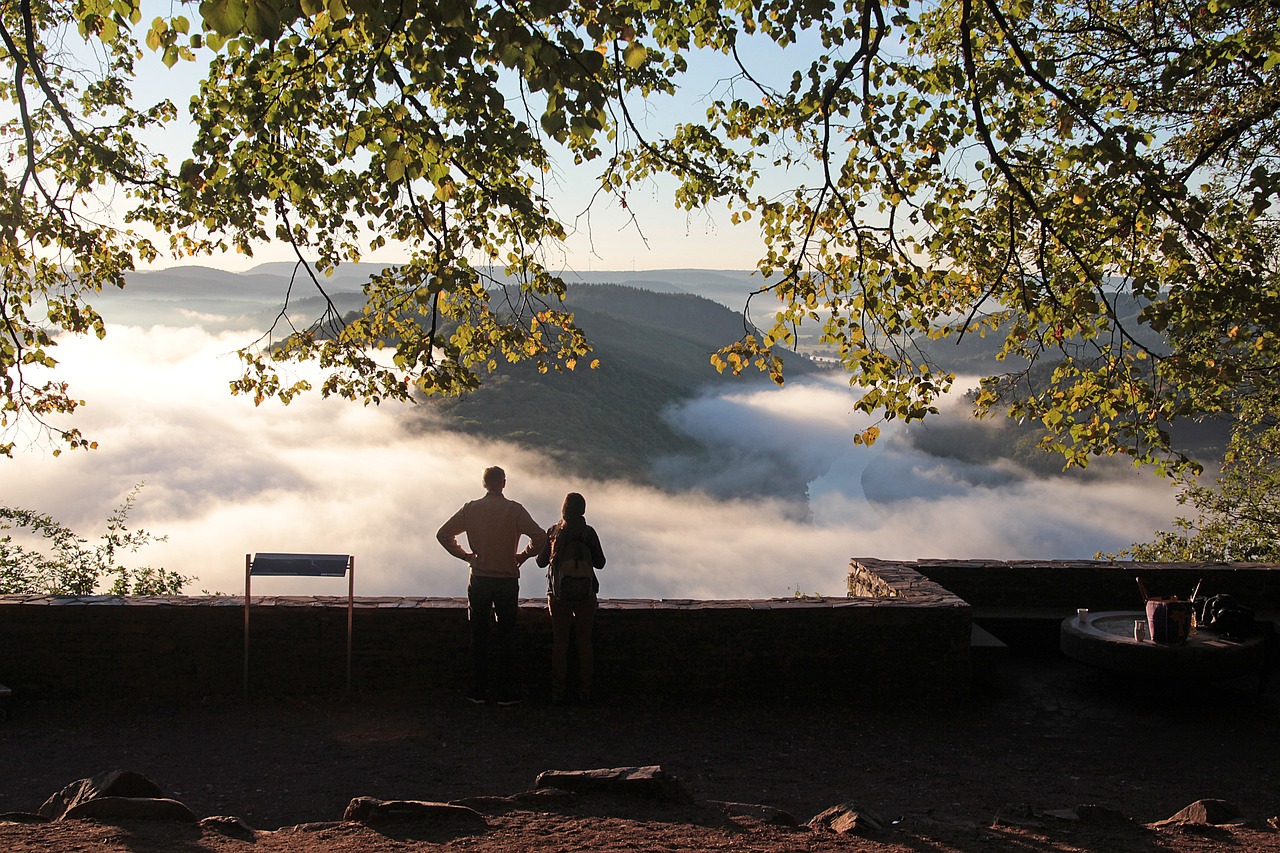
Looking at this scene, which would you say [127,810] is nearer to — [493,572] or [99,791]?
[99,791]

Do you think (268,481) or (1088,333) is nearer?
(1088,333)

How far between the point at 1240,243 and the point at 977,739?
22.0ft

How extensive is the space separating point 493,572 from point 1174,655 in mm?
5064

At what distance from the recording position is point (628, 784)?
16.9 feet

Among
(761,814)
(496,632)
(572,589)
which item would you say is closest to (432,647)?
(496,632)

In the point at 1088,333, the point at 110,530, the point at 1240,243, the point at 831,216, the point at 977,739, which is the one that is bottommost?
the point at 977,739

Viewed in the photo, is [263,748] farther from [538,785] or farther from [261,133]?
[261,133]

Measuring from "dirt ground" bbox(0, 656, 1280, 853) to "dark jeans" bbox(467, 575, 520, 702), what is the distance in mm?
226

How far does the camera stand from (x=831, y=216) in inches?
299

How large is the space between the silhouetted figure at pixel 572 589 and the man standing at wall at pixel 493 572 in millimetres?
169

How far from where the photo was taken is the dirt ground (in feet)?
14.8

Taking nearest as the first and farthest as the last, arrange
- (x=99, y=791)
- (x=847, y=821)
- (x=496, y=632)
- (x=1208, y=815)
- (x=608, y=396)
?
(x=847, y=821)
(x=99, y=791)
(x=1208, y=815)
(x=496, y=632)
(x=608, y=396)

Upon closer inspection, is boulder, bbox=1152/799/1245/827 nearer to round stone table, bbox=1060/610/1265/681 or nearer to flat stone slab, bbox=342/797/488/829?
round stone table, bbox=1060/610/1265/681

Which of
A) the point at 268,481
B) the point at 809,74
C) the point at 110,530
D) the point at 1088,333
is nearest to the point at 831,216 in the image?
the point at 809,74
